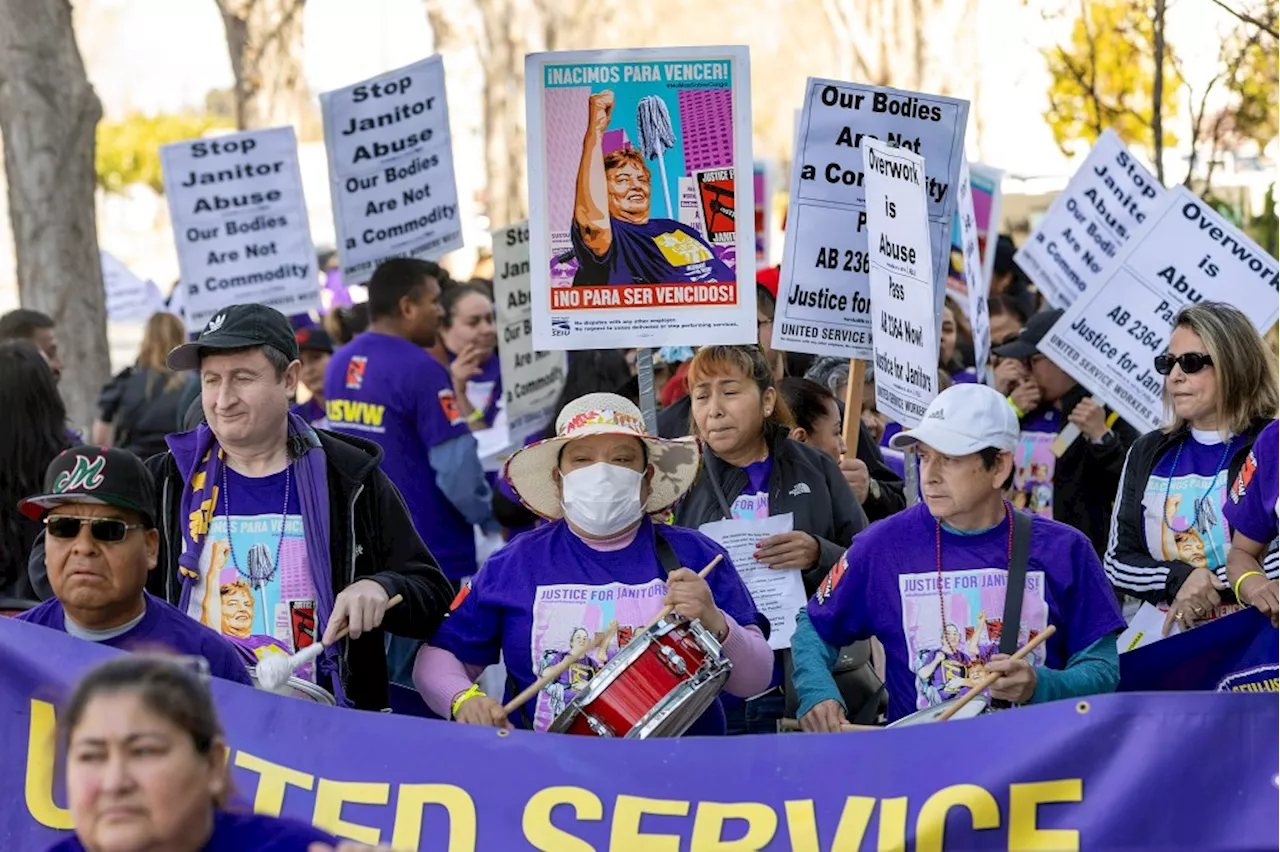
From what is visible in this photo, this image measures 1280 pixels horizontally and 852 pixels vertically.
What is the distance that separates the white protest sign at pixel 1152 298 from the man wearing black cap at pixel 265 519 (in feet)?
11.9

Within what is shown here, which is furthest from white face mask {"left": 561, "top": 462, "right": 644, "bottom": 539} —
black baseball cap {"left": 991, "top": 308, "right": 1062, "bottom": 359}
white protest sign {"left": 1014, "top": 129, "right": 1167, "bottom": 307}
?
white protest sign {"left": 1014, "top": 129, "right": 1167, "bottom": 307}

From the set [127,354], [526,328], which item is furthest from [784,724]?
[127,354]

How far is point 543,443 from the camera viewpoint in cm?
570

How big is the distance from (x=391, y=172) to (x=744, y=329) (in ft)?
15.9

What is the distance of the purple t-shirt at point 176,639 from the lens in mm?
5055

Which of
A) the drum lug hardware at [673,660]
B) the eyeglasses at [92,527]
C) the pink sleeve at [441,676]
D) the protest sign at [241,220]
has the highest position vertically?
the protest sign at [241,220]

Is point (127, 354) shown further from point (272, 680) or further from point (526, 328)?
point (272, 680)

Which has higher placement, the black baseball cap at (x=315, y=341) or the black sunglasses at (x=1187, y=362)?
the black baseball cap at (x=315, y=341)

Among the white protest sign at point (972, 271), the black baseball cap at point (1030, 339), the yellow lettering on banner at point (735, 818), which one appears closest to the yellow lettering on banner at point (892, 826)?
the yellow lettering on banner at point (735, 818)

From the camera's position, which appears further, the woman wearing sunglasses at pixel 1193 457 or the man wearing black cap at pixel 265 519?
the woman wearing sunglasses at pixel 1193 457

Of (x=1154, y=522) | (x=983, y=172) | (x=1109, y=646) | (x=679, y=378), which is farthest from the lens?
(x=983, y=172)

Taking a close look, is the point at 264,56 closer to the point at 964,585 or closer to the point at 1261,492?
the point at 1261,492

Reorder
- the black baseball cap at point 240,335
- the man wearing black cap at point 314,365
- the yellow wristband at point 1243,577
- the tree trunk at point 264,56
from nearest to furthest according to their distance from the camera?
the black baseball cap at point 240,335 → the yellow wristband at point 1243,577 → the man wearing black cap at point 314,365 → the tree trunk at point 264,56

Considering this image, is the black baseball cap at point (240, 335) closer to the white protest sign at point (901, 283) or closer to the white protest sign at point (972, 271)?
the white protest sign at point (901, 283)
